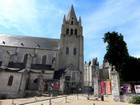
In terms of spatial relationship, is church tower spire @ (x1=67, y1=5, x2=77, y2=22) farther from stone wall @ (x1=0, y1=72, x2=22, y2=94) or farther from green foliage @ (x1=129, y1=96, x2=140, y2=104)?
green foliage @ (x1=129, y1=96, x2=140, y2=104)

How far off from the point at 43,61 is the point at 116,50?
2004 cm

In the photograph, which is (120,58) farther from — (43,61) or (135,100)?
(43,61)

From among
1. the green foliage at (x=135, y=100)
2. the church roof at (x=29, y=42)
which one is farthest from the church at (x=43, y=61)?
the green foliage at (x=135, y=100)

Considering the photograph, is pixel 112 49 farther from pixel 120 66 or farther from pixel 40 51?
pixel 40 51

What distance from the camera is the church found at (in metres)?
28.1

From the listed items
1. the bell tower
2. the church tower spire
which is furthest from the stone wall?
the church tower spire

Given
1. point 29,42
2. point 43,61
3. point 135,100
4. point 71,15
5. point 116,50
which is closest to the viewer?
point 135,100

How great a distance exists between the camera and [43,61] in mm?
38125

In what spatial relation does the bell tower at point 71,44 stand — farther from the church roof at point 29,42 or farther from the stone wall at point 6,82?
the stone wall at point 6,82

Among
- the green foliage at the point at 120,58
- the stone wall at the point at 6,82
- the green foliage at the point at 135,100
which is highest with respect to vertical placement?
the green foliage at the point at 120,58

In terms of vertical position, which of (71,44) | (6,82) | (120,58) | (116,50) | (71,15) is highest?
(71,15)

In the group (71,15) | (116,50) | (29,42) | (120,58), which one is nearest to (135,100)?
(120,58)

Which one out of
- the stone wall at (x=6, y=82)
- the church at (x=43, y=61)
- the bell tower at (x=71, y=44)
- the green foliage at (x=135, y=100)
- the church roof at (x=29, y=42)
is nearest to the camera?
the green foliage at (x=135, y=100)

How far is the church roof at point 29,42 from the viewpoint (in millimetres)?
39750
